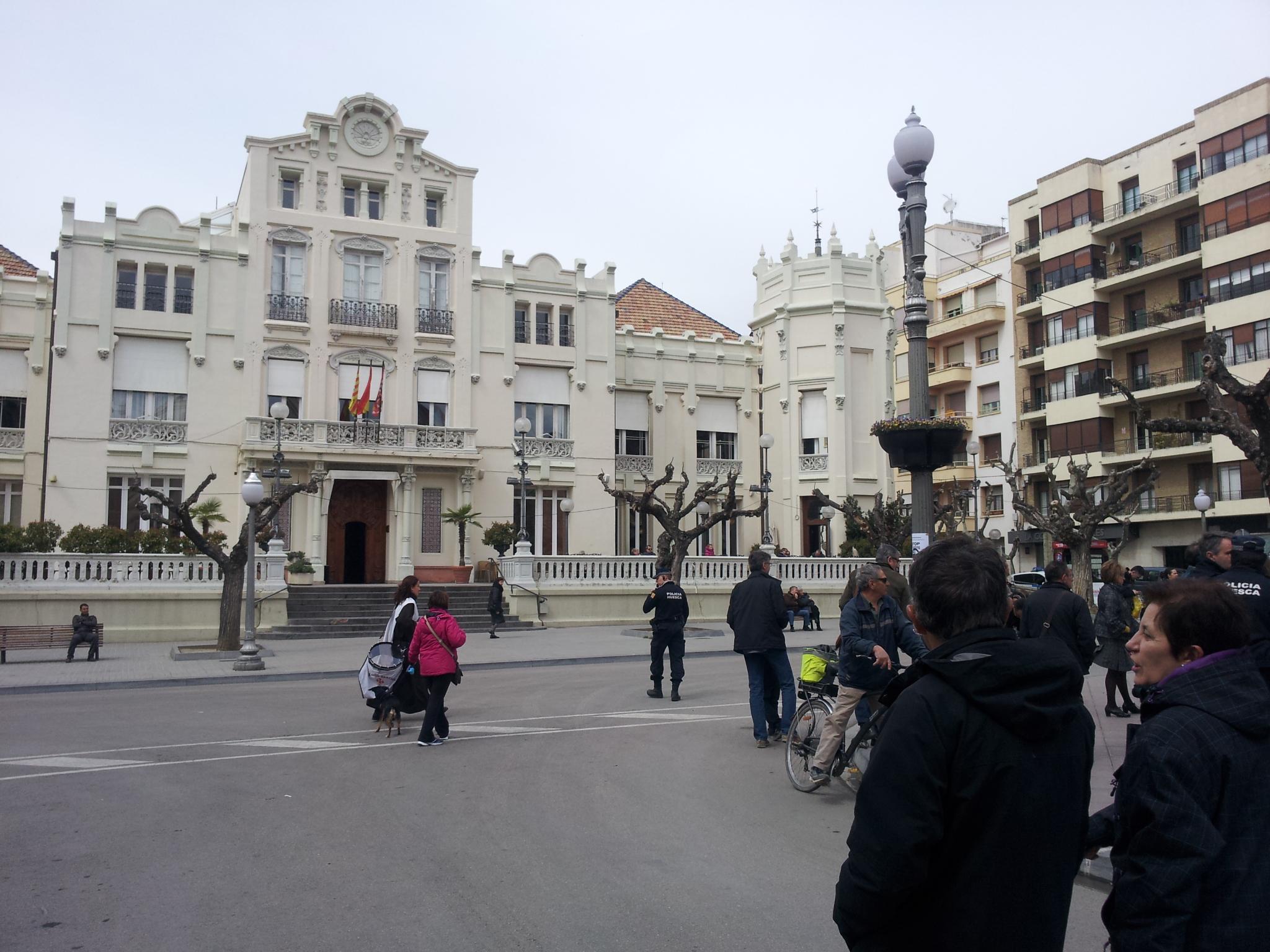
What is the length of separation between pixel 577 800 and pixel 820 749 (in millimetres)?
1995

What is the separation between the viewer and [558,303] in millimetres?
38344

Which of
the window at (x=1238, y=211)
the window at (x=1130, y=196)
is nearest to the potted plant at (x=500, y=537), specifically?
the window at (x=1238, y=211)

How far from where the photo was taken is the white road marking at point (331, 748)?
9.01m

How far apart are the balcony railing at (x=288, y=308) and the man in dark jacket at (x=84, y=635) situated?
1617cm

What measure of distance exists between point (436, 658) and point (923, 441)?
5.26 m

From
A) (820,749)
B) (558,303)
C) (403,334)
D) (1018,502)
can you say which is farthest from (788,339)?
(820,749)

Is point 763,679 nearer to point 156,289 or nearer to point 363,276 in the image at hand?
point 363,276

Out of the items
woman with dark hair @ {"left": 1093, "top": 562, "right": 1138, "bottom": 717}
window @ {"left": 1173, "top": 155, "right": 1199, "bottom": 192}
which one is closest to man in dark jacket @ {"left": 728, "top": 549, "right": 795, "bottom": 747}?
woman with dark hair @ {"left": 1093, "top": 562, "right": 1138, "bottom": 717}

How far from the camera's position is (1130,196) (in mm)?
43312

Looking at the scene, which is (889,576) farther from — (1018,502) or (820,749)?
(1018,502)

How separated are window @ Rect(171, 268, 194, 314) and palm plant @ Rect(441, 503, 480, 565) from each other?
11009 millimetres

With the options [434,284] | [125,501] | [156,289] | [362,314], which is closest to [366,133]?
[434,284]

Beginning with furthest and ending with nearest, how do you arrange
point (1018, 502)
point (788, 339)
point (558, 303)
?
point (788, 339)
point (558, 303)
point (1018, 502)

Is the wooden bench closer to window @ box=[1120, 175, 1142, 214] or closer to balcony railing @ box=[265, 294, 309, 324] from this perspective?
balcony railing @ box=[265, 294, 309, 324]
